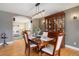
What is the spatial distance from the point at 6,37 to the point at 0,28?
0.66 metres

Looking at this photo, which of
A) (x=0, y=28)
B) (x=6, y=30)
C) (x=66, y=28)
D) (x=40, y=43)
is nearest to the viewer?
(x=40, y=43)

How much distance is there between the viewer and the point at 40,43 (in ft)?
8.54

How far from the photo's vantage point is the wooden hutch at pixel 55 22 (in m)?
4.26

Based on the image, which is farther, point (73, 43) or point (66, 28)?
point (66, 28)

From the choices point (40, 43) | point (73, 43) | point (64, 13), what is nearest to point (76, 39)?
point (73, 43)

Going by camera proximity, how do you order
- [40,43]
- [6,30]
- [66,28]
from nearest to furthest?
1. [40,43]
2. [66,28]
3. [6,30]

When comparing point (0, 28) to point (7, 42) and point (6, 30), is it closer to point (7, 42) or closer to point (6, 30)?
point (6, 30)

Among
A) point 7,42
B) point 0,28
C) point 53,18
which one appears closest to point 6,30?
point 0,28

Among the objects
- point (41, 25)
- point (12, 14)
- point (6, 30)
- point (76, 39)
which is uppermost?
point (12, 14)

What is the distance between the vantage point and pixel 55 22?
14.9 feet

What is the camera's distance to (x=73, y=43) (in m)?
3.76

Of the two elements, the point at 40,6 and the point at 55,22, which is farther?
the point at 55,22

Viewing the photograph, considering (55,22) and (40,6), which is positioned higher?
(40,6)

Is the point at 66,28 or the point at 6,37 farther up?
the point at 66,28
